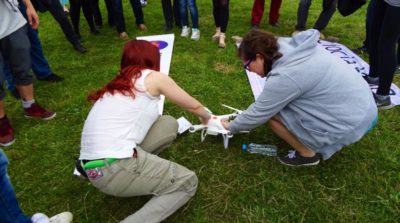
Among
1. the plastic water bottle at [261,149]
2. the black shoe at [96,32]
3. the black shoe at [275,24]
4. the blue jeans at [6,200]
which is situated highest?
the blue jeans at [6,200]

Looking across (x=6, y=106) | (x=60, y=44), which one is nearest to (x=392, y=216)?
(x=6, y=106)

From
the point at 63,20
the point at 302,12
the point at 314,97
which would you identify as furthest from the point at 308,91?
the point at 63,20

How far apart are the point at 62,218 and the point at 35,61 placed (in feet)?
7.24

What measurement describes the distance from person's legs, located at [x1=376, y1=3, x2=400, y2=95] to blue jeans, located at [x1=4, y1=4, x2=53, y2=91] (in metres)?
3.32

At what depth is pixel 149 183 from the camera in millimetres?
1911

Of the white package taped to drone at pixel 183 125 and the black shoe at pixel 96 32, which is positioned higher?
the white package taped to drone at pixel 183 125

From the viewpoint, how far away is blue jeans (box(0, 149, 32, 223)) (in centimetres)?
164

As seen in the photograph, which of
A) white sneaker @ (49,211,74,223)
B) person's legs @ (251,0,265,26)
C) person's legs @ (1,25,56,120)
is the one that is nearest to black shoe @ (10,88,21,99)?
person's legs @ (1,25,56,120)

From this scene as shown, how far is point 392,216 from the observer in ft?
6.79

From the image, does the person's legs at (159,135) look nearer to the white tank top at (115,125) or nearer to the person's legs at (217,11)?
the white tank top at (115,125)

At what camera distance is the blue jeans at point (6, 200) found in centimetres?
164

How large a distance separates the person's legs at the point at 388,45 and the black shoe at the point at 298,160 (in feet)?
3.62

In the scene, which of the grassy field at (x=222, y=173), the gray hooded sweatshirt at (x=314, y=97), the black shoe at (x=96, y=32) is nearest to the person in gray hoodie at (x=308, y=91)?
the gray hooded sweatshirt at (x=314, y=97)

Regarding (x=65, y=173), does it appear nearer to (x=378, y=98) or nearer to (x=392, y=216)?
(x=392, y=216)
